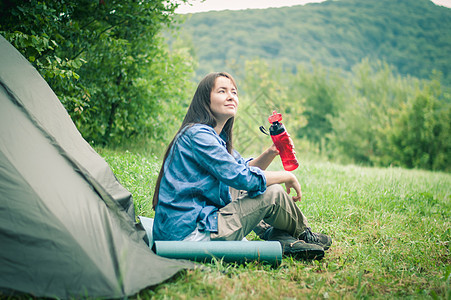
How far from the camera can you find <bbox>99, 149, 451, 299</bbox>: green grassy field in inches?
76.8

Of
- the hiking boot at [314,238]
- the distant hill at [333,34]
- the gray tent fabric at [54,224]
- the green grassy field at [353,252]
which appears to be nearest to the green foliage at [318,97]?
the distant hill at [333,34]

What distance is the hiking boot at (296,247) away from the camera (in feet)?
8.20

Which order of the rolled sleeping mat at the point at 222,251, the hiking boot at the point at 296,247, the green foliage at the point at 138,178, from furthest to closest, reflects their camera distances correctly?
the green foliage at the point at 138,178
the hiking boot at the point at 296,247
the rolled sleeping mat at the point at 222,251

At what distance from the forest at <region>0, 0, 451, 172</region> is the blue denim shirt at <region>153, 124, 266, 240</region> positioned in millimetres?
2063

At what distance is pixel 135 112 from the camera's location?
611 cm

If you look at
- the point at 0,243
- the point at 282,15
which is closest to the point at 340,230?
the point at 0,243

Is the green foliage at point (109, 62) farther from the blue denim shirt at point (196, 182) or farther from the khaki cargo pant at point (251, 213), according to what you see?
the khaki cargo pant at point (251, 213)

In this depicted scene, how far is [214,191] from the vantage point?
2355 mm

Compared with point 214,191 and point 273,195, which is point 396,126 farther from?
point 214,191

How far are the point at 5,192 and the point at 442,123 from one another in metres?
18.9

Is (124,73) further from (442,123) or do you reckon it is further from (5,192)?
(442,123)

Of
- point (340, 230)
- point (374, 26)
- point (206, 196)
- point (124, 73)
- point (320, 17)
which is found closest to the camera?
point (206, 196)

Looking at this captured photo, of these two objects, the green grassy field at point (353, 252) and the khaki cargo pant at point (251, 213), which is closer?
the green grassy field at point (353, 252)

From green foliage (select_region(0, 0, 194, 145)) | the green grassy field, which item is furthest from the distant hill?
the green grassy field
